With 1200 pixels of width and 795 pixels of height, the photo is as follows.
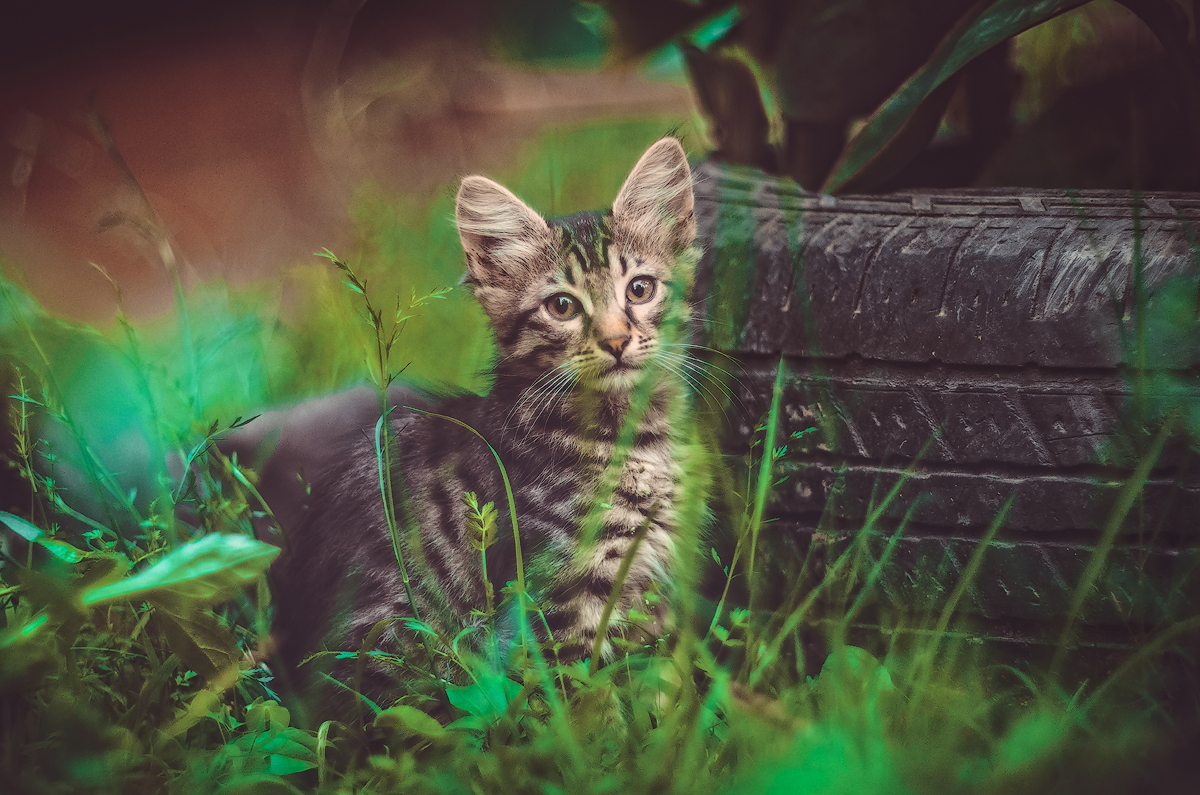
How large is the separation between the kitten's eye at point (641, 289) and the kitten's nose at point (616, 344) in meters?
0.08

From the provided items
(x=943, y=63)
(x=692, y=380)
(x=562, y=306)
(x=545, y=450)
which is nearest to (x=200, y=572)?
(x=545, y=450)

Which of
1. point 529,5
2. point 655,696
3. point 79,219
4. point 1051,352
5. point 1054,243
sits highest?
point 529,5

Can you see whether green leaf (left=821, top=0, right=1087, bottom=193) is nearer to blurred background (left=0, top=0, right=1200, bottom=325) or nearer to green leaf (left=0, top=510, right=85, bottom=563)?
blurred background (left=0, top=0, right=1200, bottom=325)

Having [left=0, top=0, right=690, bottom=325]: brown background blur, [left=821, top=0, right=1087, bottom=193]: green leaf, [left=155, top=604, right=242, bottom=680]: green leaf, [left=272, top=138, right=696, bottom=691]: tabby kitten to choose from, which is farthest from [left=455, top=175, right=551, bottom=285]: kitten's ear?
[left=155, top=604, right=242, bottom=680]: green leaf

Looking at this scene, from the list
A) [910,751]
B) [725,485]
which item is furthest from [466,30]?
[910,751]

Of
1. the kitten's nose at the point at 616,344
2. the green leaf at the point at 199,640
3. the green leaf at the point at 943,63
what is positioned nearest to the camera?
the green leaf at the point at 199,640

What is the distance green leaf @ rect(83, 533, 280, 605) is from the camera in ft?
2.35

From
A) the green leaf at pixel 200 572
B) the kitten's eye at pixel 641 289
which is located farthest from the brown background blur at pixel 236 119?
the green leaf at pixel 200 572

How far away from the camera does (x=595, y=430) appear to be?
105 cm

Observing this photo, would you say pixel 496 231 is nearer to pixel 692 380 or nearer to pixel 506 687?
pixel 692 380

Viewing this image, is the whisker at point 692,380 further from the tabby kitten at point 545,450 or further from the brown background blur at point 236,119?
the brown background blur at point 236,119

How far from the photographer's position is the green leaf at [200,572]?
72cm

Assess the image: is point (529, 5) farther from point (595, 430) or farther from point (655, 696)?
point (655, 696)

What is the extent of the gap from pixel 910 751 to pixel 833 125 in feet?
2.97
